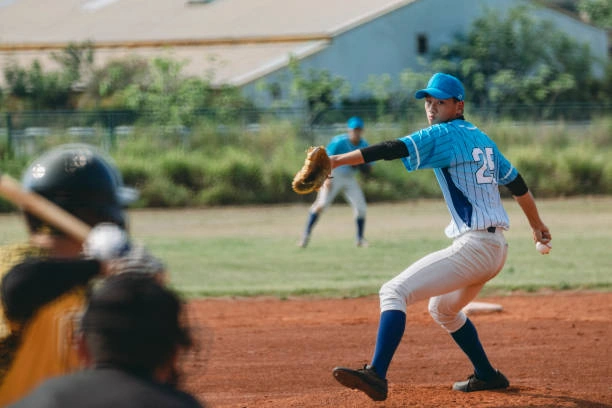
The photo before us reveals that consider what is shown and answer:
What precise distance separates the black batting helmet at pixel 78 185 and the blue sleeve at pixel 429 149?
270 centimetres

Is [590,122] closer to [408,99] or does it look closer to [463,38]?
[408,99]

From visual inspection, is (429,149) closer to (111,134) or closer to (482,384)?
(482,384)

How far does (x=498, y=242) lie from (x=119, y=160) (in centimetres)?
2000

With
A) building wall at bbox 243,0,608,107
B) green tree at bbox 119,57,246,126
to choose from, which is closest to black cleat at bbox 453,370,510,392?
green tree at bbox 119,57,246,126

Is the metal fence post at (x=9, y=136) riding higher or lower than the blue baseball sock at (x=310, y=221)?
higher

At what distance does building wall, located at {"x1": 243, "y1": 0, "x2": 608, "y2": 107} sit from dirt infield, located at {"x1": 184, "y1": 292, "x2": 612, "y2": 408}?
2652 cm

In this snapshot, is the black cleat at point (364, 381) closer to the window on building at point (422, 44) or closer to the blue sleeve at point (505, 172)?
the blue sleeve at point (505, 172)

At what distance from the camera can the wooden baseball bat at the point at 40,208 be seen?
2586 millimetres

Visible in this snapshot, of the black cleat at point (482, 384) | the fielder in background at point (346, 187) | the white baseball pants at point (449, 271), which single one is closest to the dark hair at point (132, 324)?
the white baseball pants at point (449, 271)

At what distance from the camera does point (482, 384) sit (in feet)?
19.9

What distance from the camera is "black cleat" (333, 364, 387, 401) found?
5.24m

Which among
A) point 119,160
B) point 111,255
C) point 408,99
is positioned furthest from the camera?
point 408,99

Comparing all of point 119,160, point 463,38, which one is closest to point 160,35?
point 463,38

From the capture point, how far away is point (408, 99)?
104ft
